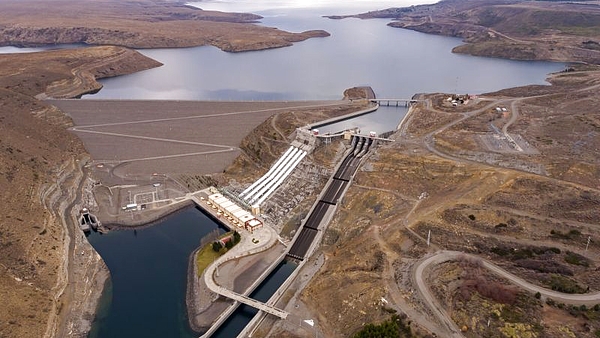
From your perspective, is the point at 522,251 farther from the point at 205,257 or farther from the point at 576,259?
the point at 205,257

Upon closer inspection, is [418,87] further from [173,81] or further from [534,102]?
[173,81]

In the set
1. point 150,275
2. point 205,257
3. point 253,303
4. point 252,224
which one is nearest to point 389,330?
point 253,303

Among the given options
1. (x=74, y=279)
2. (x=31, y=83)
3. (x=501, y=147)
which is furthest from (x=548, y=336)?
(x=31, y=83)

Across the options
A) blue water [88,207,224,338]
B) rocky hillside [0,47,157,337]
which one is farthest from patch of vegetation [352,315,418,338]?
rocky hillside [0,47,157,337]

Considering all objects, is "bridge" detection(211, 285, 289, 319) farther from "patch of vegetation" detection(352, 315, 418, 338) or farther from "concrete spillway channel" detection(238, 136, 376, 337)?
"patch of vegetation" detection(352, 315, 418, 338)

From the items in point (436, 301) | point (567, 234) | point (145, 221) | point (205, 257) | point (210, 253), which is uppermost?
point (567, 234)
